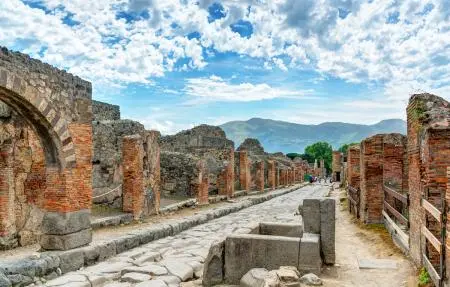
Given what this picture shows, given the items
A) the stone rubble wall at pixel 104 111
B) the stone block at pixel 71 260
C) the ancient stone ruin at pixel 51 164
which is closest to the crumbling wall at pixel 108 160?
the ancient stone ruin at pixel 51 164

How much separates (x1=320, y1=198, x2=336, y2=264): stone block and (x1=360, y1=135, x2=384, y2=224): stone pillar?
15.3 ft

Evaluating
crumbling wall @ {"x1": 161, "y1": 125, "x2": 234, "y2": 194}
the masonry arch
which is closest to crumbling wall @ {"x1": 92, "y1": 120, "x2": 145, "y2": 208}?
the masonry arch

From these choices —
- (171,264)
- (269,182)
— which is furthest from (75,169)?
(269,182)

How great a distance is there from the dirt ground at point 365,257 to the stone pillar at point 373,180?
42cm

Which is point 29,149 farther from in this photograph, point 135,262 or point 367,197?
point 367,197

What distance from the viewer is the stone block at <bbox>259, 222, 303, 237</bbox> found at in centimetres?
838

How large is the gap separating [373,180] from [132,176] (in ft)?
23.7

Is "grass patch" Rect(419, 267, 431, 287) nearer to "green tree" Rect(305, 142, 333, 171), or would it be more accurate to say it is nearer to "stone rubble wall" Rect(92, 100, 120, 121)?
"stone rubble wall" Rect(92, 100, 120, 121)

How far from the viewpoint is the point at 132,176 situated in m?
13.3

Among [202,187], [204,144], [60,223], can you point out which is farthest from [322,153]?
[60,223]

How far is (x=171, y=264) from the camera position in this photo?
26.8 feet

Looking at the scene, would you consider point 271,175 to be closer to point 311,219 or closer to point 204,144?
point 204,144

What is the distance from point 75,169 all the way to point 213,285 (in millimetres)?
4316

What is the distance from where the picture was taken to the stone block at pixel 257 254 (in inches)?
275
